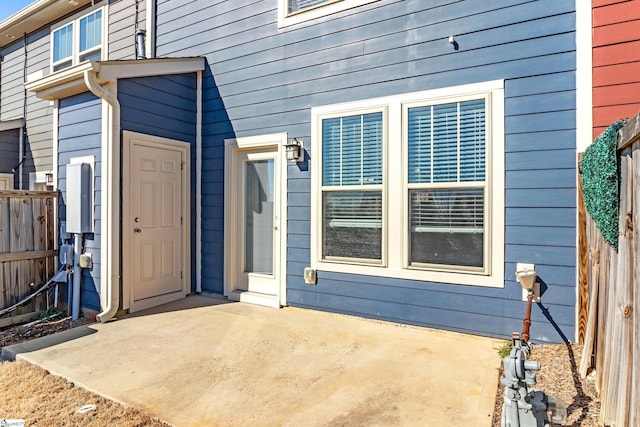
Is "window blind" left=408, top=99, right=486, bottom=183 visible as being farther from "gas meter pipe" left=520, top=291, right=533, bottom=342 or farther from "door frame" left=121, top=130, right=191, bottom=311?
"door frame" left=121, top=130, right=191, bottom=311

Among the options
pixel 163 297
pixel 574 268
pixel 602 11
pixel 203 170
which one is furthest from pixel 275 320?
pixel 602 11

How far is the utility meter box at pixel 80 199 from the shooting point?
435cm

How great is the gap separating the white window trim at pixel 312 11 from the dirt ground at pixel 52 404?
421 centimetres

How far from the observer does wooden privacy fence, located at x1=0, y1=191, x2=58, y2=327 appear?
4.43 m

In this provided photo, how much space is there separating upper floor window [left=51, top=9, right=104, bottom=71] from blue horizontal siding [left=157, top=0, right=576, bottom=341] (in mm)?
2044

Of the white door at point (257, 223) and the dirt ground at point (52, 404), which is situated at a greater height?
the white door at point (257, 223)

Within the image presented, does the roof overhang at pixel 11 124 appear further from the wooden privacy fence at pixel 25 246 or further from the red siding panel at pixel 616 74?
the red siding panel at pixel 616 74

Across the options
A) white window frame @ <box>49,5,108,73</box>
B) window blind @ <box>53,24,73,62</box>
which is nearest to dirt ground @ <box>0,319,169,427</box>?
white window frame @ <box>49,5,108,73</box>

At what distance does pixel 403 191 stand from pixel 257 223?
6.70 feet

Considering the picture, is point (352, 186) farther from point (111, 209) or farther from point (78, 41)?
point (78, 41)

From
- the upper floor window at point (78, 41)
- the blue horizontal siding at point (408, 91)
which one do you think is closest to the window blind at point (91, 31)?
the upper floor window at point (78, 41)

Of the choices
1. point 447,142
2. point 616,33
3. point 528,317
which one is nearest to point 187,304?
point 447,142

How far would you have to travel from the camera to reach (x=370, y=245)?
4.21 m

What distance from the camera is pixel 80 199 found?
4.34 metres
